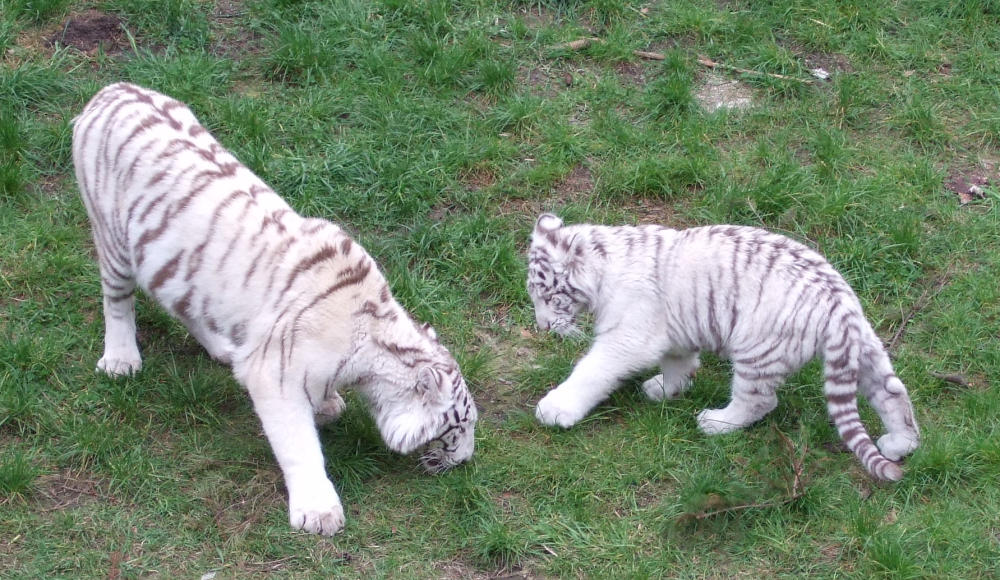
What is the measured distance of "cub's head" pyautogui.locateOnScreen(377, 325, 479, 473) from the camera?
430 cm

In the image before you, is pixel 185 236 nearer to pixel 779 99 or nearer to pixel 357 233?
pixel 357 233

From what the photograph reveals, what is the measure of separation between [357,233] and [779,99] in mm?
2800

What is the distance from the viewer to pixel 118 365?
490 cm

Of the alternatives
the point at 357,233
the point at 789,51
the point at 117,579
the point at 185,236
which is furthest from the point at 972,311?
the point at 117,579

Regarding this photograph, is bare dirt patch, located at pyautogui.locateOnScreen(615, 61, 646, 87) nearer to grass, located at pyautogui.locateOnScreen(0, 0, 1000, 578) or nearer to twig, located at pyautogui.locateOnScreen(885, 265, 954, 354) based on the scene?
grass, located at pyautogui.locateOnScreen(0, 0, 1000, 578)

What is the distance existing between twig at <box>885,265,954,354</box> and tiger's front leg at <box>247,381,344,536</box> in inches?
107

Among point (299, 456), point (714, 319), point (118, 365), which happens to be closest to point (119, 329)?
point (118, 365)

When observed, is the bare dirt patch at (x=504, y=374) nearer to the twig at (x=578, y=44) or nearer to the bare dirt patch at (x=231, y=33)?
the twig at (x=578, y=44)

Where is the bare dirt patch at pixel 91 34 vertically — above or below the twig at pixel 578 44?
below

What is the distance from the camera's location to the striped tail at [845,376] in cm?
433

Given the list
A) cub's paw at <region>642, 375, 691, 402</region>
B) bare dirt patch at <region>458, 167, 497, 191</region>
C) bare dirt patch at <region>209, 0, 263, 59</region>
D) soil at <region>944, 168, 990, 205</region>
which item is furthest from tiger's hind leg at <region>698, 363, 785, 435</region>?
bare dirt patch at <region>209, 0, 263, 59</region>

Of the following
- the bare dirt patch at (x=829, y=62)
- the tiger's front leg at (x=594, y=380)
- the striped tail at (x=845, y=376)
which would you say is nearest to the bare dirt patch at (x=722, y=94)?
the bare dirt patch at (x=829, y=62)

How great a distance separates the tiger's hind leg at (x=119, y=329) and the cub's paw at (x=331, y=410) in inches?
35.1

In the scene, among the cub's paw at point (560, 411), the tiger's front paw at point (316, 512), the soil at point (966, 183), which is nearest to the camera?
the tiger's front paw at point (316, 512)
